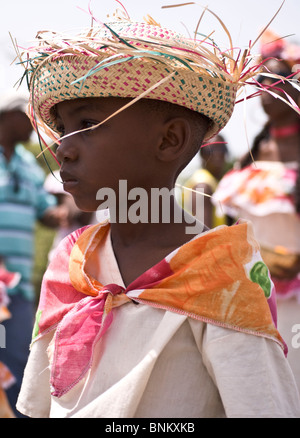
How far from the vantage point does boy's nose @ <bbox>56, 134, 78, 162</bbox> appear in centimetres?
178

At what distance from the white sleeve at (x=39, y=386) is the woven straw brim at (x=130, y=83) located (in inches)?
31.6

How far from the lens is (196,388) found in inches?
68.2

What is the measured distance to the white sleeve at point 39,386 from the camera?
2.01 meters

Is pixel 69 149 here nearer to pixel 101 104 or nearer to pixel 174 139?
pixel 101 104

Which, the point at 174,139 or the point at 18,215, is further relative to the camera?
the point at 18,215

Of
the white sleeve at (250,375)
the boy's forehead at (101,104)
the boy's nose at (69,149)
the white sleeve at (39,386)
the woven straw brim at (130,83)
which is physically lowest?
the white sleeve at (39,386)

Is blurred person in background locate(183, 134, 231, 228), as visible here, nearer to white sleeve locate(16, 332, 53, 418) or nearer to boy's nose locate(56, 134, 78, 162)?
white sleeve locate(16, 332, 53, 418)

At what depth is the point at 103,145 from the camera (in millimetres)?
1776

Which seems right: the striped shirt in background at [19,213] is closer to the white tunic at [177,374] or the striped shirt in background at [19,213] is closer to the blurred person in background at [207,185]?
the blurred person in background at [207,185]

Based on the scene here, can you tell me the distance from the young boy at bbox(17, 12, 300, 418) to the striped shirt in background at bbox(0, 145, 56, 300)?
9.29 feet

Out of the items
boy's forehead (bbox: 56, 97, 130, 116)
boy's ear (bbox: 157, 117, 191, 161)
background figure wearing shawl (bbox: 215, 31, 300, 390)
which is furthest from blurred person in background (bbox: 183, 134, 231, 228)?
boy's forehead (bbox: 56, 97, 130, 116)

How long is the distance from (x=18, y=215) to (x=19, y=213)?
0.02m

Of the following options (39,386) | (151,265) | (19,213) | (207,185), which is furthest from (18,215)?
(151,265)

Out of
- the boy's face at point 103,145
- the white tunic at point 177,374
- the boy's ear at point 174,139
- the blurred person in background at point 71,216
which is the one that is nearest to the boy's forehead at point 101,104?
the boy's face at point 103,145
